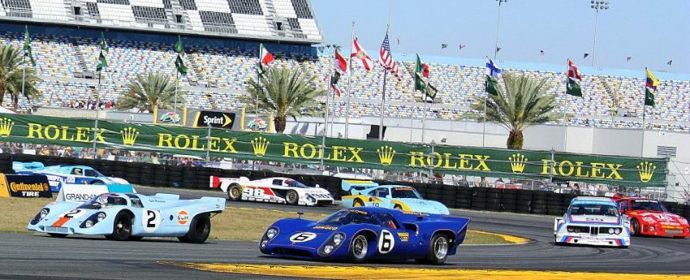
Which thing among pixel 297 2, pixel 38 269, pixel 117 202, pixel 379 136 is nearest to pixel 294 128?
pixel 379 136

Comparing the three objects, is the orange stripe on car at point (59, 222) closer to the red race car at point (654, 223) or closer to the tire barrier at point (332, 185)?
the red race car at point (654, 223)

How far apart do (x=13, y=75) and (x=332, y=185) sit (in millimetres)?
31395

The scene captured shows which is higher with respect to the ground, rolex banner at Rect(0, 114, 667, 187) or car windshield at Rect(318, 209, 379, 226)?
rolex banner at Rect(0, 114, 667, 187)

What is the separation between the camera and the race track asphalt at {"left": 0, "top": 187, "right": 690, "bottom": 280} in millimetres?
14898

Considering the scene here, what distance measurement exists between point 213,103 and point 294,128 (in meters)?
9.83

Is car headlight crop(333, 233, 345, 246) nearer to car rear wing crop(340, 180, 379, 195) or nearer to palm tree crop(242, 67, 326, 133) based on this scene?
car rear wing crop(340, 180, 379, 195)

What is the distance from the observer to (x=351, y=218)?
19594mm

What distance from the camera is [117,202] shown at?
2250 cm

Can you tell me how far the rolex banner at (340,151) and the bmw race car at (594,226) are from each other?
1827 centimetres

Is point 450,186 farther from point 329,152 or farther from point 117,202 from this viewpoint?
point 117,202

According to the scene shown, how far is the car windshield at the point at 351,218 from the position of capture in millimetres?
19453

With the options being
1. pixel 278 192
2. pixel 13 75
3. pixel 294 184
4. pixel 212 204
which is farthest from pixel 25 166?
pixel 13 75

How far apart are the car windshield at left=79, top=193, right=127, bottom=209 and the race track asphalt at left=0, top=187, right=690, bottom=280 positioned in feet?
1.93

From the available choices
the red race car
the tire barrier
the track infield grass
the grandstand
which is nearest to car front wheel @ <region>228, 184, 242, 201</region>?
the tire barrier
